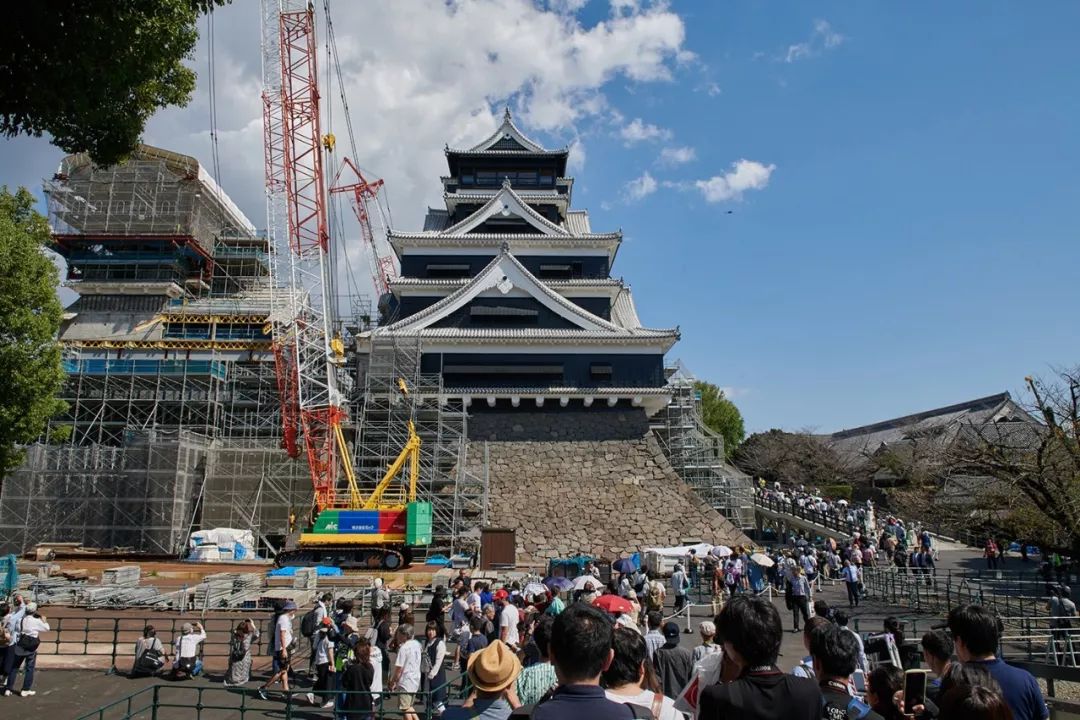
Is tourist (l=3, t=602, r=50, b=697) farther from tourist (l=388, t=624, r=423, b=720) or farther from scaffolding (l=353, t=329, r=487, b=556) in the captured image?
scaffolding (l=353, t=329, r=487, b=556)

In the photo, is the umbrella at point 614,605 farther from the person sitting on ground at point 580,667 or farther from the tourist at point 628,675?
the person sitting on ground at point 580,667

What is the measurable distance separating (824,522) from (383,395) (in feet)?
66.7

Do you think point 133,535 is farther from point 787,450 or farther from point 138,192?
point 787,450

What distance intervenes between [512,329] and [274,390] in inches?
569

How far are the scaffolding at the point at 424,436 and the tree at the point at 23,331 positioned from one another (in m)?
13.6

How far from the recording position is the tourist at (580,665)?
336 cm

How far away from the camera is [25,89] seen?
7941 millimetres

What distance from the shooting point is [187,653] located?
1195 cm

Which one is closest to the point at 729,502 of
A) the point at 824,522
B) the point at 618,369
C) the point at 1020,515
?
the point at 824,522

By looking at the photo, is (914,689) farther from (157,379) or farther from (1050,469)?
(157,379)

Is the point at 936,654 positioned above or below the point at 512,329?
below

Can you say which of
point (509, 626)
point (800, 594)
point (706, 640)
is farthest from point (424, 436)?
point (706, 640)

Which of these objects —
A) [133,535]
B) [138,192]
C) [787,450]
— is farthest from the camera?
[787,450]

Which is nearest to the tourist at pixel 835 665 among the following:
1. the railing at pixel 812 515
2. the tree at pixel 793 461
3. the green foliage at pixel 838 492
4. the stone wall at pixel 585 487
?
the stone wall at pixel 585 487
